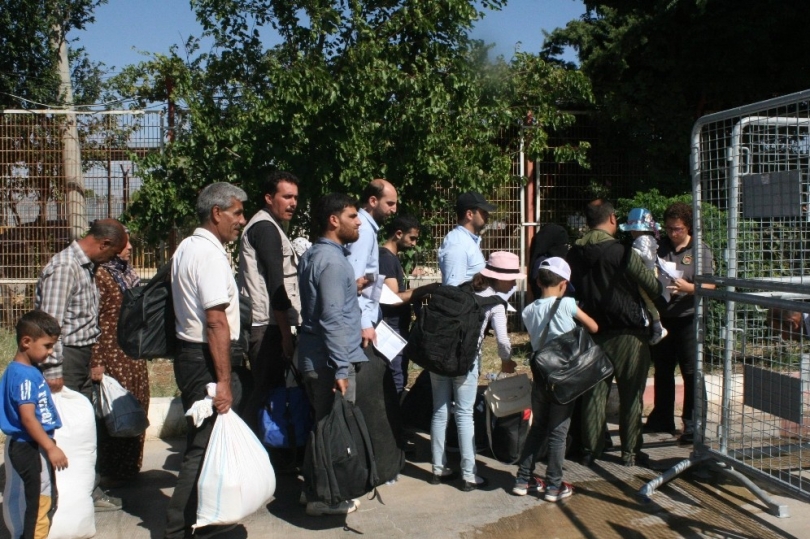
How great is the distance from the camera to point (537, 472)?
5703mm

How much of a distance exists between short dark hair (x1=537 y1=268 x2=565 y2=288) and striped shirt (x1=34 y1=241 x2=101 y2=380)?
2.78m

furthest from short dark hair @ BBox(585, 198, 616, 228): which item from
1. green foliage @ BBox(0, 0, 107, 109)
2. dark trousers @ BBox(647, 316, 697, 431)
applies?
green foliage @ BBox(0, 0, 107, 109)

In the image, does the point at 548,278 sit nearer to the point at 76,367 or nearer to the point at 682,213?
the point at 682,213

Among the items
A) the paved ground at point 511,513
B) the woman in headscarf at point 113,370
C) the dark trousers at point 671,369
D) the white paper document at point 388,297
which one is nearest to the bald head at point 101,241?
the woman in headscarf at point 113,370

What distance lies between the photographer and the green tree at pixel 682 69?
10094 millimetres

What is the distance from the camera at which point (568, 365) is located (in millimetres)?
5066

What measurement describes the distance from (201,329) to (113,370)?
4.70ft

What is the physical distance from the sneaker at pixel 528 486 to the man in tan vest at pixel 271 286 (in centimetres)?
168

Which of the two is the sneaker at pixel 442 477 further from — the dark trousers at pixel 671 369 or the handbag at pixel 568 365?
the dark trousers at pixel 671 369

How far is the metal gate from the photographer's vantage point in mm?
4695

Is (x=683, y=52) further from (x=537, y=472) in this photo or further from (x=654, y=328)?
(x=537, y=472)

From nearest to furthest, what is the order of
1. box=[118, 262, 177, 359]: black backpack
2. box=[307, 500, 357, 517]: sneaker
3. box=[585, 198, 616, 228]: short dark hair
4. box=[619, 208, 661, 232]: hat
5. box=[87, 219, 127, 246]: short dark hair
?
box=[118, 262, 177, 359]: black backpack
box=[307, 500, 357, 517]: sneaker
box=[87, 219, 127, 246]: short dark hair
box=[585, 198, 616, 228]: short dark hair
box=[619, 208, 661, 232]: hat

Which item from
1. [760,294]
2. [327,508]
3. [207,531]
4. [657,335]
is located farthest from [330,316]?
[760,294]

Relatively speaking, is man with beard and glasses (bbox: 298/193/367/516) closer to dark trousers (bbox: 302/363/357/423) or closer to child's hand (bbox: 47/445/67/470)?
dark trousers (bbox: 302/363/357/423)
